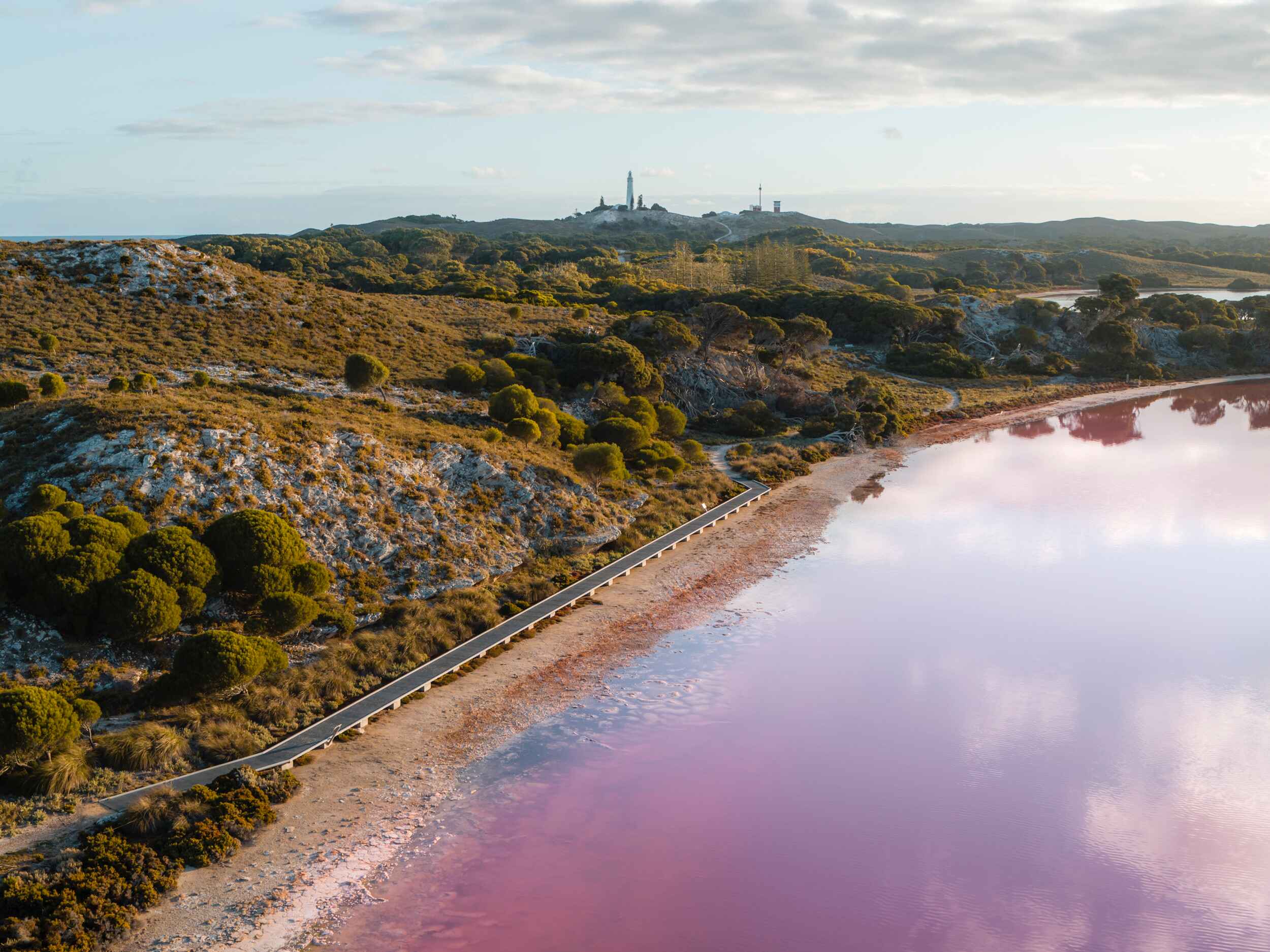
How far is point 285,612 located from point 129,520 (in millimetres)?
5687

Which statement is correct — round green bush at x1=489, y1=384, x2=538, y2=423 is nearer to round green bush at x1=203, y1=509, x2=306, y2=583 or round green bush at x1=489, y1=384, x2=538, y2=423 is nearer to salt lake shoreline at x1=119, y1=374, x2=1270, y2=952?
salt lake shoreline at x1=119, y1=374, x2=1270, y2=952

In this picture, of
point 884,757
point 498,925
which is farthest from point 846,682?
point 498,925

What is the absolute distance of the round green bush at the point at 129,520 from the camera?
25.7 metres

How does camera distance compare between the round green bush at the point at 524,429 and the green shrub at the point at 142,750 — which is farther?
the round green bush at the point at 524,429

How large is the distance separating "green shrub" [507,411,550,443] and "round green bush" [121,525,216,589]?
1647 centimetres

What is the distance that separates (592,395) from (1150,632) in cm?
3069

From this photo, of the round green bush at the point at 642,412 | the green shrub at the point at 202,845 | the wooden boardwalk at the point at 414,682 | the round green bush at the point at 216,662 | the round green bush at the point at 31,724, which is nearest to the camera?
the green shrub at the point at 202,845

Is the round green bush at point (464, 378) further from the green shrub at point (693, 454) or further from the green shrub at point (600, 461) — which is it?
the green shrub at point (600, 461)

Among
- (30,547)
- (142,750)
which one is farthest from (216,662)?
(30,547)

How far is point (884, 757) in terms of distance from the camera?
21.3 meters

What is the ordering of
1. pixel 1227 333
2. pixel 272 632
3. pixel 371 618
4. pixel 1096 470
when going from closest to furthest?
pixel 272 632 → pixel 371 618 → pixel 1096 470 → pixel 1227 333

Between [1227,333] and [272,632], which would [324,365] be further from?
[1227,333]

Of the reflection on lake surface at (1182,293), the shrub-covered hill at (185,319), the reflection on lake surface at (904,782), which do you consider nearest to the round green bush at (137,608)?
the reflection on lake surface at (904,782)

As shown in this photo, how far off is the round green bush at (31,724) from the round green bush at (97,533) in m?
5.85
